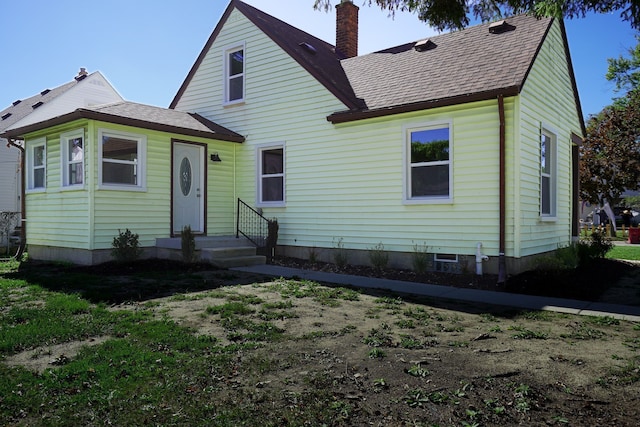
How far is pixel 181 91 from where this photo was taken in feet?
48.8

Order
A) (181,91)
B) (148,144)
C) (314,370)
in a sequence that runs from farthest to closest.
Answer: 1. (181,91)
2. (148,144)
3. (314,370)

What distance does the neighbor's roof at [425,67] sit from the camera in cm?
909

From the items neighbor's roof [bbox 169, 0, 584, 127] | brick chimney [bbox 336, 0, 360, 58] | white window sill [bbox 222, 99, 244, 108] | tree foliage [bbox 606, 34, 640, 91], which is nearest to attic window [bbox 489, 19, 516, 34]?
neighbor's roof [bbox 169, 0, 584, 127]

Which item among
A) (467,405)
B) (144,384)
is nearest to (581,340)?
(467,405)

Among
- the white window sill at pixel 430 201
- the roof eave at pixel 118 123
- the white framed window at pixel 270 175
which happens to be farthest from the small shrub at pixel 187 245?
the white window sill at pixel 430 201

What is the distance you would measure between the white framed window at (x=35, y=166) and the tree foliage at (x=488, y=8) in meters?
9.47

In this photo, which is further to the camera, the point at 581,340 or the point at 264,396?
the point at 581,340

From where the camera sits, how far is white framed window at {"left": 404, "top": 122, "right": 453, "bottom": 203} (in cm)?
939

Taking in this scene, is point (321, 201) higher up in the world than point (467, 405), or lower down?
higher up

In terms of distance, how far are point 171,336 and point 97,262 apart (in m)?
6.46

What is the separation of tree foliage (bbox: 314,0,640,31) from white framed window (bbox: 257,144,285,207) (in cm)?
691

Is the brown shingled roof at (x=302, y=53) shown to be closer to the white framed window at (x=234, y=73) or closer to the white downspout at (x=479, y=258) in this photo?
the white framed window at (x=234, y=73)

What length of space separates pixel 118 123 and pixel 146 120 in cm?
70

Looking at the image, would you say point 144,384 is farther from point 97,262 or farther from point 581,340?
point 97,262
